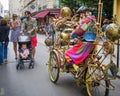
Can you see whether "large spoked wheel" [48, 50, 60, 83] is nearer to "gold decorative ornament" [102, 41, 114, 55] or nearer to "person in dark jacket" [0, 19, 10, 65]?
"gold decorative ornament" [102, 41, 114, 55]

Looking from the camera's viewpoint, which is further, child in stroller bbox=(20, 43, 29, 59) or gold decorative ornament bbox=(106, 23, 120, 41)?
child in stroller bbox=(20, 43, 29, 59)

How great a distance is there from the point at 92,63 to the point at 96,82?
390mm

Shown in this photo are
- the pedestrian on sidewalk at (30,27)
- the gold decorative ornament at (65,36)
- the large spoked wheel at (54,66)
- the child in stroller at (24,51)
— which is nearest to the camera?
the gold decorative ornament at (65,36)

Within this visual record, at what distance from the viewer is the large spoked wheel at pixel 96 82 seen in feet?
22.7

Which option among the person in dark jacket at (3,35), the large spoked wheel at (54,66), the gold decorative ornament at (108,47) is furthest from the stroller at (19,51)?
the gold decorative ornament at (108,47)

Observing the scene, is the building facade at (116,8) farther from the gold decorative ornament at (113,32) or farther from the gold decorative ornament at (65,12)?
the gold decorative ornament at (113,32)

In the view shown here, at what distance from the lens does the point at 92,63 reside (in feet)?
23.6

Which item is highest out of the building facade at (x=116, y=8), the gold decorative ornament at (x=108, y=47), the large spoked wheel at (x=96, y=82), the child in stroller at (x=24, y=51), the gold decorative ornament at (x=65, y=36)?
the building facade at (x=116, y=8)

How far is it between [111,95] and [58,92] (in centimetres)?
119

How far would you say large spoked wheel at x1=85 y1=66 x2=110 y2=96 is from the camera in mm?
6910

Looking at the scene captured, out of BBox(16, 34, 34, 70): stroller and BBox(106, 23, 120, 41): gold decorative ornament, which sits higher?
BBox(106, 23, 120, 41): gold decorative ornament

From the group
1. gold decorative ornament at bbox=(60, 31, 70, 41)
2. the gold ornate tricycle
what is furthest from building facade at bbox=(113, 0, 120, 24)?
gold decorative ornament at bbox=(60, 31, 70, 41)

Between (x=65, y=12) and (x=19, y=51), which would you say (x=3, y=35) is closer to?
(x=19, y=51)

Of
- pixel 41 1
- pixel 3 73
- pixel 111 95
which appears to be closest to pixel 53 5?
pixel 41 1
